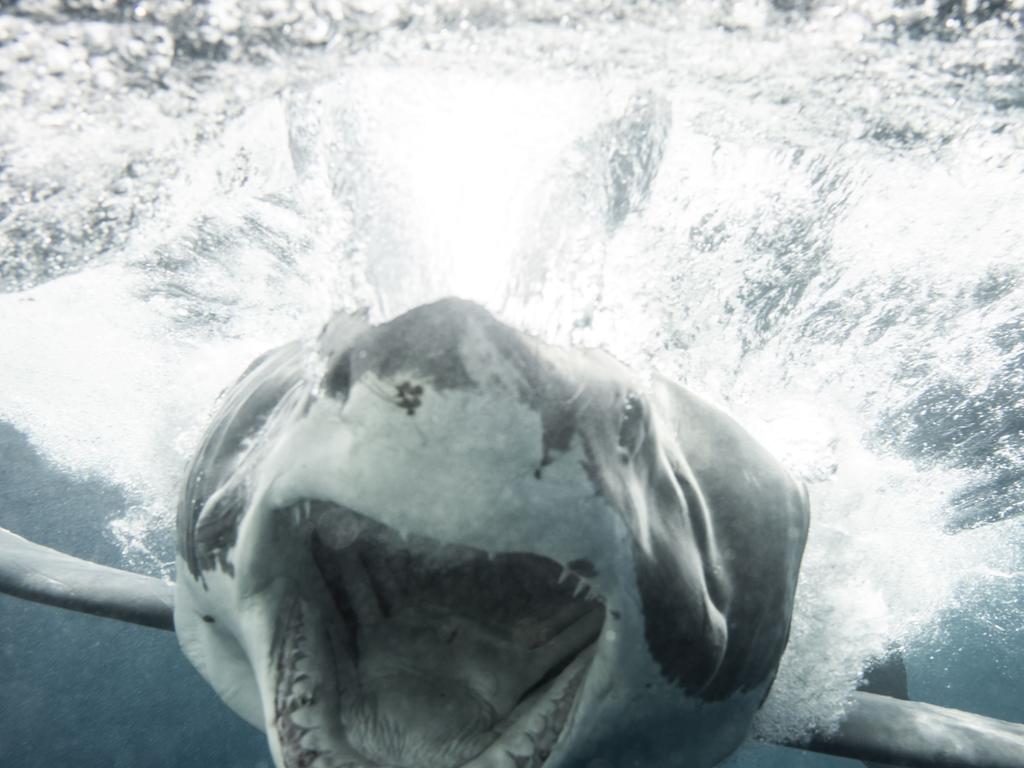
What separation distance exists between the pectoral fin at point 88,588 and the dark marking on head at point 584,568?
3902 millimetres

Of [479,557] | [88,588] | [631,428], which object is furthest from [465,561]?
[88,588]

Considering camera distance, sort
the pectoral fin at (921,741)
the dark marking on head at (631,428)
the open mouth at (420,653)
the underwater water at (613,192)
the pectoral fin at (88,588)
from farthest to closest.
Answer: the pectoral fin at (88,588), the underwater water at (613,192), the pectoral fin at (921,741), the open mouth at (420,653), the dark marking on head at (631,428)

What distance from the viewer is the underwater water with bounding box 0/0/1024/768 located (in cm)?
387

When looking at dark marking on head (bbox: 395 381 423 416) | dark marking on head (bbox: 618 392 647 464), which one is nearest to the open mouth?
dark marking on head (bbox: 618 392 647 464)

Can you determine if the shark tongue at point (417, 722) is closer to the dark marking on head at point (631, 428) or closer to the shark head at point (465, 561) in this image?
the shark head at point (465, 561)

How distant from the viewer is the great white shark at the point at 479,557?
1.39m

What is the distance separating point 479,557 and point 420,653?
483 mm

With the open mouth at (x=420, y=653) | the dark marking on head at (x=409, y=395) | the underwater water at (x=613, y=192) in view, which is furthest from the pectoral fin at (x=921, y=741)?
the dark marking on head at (x=409, y=395)

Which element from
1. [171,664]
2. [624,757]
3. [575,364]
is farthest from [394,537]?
[171,664]

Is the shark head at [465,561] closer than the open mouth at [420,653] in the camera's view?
Yes

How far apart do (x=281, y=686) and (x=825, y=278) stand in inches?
222

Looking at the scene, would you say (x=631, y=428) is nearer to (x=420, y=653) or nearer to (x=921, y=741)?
(x=420, y=653)

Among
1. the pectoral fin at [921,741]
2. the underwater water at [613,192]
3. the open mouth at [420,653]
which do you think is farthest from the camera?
the underwater water at [613,192]

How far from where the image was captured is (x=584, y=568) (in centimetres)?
156
